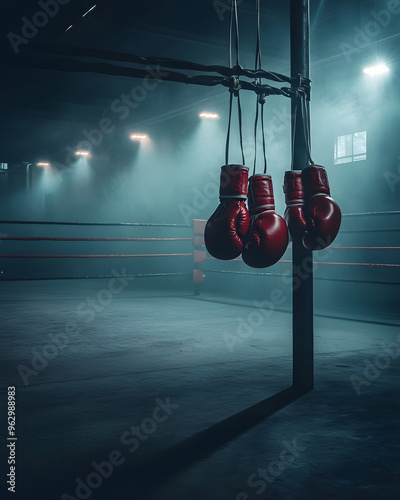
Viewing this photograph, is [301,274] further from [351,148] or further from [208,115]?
[208,115]

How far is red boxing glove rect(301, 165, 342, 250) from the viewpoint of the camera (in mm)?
2102

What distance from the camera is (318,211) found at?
2105mm

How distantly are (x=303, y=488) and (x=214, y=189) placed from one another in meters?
9.36

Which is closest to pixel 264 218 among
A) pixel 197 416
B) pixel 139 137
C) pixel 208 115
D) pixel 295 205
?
pixel 295 205

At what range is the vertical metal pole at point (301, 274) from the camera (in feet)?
7.51

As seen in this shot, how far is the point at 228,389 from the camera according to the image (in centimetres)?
231

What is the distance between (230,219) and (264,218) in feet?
0.46

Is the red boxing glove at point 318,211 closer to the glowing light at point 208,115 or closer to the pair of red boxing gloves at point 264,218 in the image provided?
the pair of red boxing gloves at point 264,218

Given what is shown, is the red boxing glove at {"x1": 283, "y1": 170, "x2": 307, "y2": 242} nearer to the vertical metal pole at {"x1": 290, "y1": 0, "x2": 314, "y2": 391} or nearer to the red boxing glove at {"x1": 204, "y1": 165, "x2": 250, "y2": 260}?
the vertical metal pole at {"x1": 290, "y1": 0, "x2": 314, "y2": 391}

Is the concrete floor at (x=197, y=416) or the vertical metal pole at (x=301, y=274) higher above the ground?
the vertical metal pole at (x=301, y=274)

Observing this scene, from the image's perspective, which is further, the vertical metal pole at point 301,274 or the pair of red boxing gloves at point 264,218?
the vertical metal pole at point 301,274

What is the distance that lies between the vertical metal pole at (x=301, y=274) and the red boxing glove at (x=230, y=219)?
382mm

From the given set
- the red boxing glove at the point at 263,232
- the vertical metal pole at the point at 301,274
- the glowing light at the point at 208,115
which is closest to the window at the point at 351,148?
the glowing light at the point at 208,115

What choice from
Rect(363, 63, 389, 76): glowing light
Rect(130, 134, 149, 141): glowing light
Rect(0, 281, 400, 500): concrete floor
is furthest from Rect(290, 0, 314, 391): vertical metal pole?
Rect(130, 134, 149, 141): glowing light
